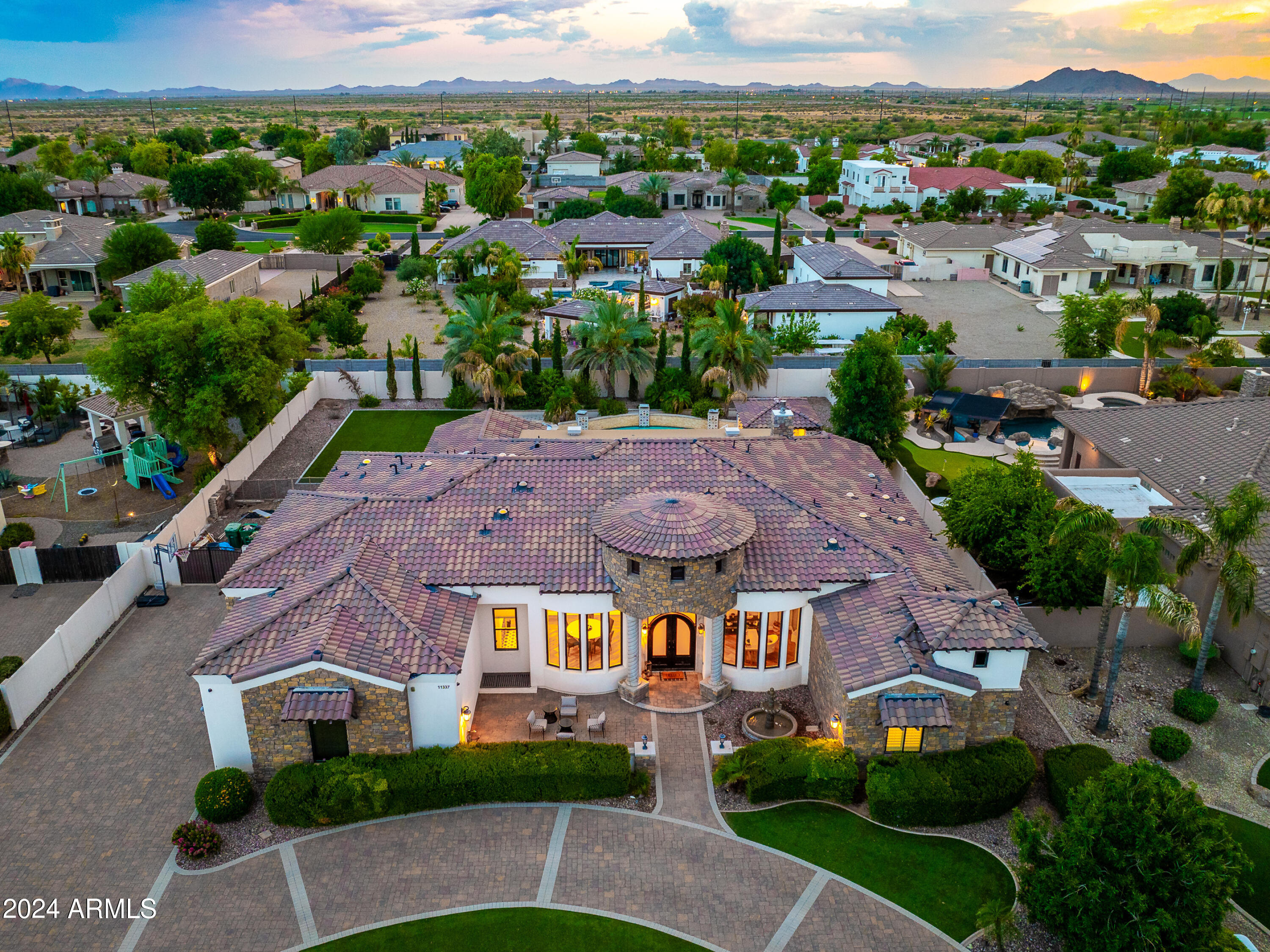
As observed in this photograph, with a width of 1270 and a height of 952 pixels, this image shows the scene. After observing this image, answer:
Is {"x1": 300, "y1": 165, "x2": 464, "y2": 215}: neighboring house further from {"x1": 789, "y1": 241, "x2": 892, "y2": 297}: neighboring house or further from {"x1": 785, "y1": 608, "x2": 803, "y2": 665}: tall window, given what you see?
{"x1": 785, "y1": 608, "x2": 803, "y2": 665}: tall window

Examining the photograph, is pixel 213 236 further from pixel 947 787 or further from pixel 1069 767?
pixel 1069 767

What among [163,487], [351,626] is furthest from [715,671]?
[163,487]

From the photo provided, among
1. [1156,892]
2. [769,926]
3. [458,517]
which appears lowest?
[769,926]

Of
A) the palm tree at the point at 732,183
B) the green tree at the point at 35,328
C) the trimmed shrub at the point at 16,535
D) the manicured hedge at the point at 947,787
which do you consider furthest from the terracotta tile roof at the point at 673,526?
the palm tree at the point at 732,183

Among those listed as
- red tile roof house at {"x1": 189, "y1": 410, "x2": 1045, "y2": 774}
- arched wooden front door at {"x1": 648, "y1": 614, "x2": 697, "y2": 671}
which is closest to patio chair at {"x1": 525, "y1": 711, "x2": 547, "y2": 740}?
red tile roof house at {"x1": 189, "y1": 410, "x2": 1045, "y2": 774}

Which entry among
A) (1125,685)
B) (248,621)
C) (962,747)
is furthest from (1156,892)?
(248,621)

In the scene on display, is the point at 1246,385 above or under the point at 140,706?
above

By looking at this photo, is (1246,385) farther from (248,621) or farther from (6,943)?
(6,943)
